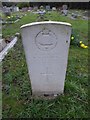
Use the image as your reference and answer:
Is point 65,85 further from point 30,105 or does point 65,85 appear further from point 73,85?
point 30,105

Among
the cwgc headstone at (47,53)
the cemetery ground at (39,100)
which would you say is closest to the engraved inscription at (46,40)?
the cwgc headstone at (47,53)

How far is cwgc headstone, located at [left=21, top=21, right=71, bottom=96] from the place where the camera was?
346 cm

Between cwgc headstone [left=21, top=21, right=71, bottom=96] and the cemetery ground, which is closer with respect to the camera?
cwgc headstone [left=21, top=21, right=71, bottom=96]

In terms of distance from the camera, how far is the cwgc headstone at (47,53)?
346 cm

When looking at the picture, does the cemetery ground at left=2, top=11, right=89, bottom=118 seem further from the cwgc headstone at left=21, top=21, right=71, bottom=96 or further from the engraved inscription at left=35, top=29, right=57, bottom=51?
the engraved inscription at left=35, top=29, right=57, bottom=51

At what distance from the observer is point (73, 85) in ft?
13.8

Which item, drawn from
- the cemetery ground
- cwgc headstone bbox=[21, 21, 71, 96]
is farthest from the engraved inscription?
the cemetery ground

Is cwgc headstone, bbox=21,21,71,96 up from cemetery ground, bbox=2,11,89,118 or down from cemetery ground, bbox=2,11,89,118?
up

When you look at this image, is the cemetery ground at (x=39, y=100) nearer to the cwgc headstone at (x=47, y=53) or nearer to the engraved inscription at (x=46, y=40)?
the cwgc headstone at (x=47, y=53)

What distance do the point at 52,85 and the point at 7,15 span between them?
1153 cm

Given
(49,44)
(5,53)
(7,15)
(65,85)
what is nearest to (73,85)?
(65,85)

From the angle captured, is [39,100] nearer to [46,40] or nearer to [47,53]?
[47,53]

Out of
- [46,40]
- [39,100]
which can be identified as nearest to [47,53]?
[46,40]

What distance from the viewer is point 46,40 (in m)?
3.57
